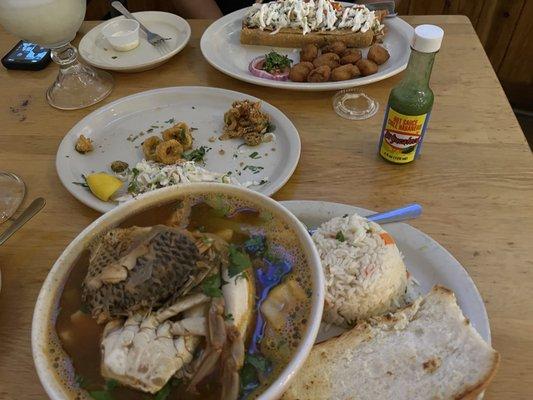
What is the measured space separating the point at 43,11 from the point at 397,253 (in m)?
1.32

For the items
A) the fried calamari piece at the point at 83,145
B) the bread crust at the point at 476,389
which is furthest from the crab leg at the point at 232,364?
the fried calamari piece at the point at 83,145

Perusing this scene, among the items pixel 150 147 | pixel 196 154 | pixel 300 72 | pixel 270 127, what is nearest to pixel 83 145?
pixel 150 147

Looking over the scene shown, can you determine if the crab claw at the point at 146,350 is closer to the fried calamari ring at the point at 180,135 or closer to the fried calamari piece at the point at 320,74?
the fried calamari ring at the point at 180,135

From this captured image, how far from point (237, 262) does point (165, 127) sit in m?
0.88

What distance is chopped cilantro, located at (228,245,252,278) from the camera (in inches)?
29.7

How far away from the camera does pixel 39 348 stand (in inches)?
27.7

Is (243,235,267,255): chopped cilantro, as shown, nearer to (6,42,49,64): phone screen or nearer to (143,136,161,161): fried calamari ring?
(143,136,161,161): fried calamari ring

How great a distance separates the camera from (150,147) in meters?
1.40

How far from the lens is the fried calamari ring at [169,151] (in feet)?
4.40

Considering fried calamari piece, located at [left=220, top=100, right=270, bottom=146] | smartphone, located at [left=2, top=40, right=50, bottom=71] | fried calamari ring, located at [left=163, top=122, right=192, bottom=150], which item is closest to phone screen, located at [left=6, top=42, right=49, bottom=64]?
smartphone, located at [left=2, top=40, right=50, bottom=71]

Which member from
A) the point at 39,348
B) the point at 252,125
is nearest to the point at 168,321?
the point at 39,348

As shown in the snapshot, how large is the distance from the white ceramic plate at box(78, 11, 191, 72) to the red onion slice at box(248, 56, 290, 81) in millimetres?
298

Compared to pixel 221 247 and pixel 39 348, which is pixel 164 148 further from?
pixel 39 348

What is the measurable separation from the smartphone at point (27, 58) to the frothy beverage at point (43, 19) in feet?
0.73
